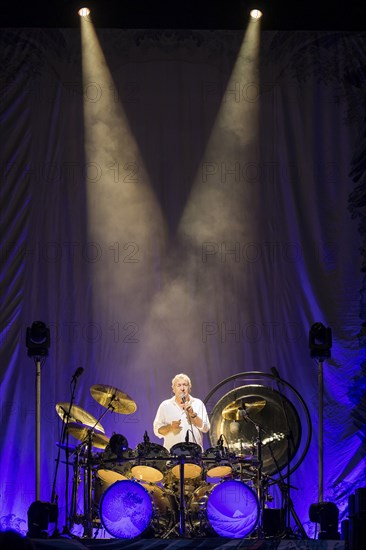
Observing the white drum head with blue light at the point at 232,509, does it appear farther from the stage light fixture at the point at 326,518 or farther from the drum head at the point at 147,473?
the stage light fixture at the point at 326,518

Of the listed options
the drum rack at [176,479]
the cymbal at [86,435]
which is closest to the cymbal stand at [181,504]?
the drum rack at [176,479]

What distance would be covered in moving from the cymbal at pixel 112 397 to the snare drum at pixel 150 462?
49 cm

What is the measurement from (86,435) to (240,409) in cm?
137

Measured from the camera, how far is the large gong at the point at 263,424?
7.98 m

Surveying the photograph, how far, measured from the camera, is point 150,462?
743 centimetres

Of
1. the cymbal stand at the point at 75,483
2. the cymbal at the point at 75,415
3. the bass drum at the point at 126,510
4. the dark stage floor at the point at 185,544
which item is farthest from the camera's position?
the cymbal at the point at 75,415

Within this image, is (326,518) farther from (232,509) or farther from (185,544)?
(185,544)

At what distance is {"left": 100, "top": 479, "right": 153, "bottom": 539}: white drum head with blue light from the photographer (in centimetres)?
714

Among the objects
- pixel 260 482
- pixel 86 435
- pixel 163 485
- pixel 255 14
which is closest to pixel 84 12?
pixel 255 14

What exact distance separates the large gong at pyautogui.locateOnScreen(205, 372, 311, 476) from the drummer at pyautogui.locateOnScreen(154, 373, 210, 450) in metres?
0.18

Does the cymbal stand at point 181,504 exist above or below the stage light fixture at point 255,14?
below

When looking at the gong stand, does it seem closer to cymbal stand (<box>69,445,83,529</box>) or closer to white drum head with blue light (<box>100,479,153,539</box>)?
white drum head with blue light (<box>100,479,153,539</box>)

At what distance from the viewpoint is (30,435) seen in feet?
28.3

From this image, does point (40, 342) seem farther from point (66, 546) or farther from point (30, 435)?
point (66, 546)
